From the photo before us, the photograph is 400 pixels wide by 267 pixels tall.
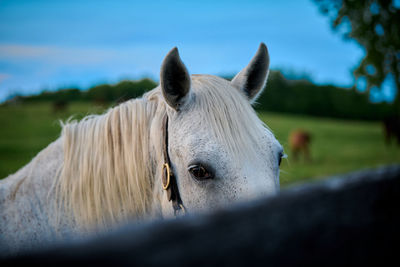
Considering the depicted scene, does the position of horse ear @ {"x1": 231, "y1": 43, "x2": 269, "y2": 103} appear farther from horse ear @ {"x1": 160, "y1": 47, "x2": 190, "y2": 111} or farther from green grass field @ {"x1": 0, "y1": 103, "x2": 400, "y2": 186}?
green grass field @ {"x1": 0, "y1": 103, "x2": 400, "y2": 186}

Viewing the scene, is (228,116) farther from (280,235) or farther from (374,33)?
(374,33)

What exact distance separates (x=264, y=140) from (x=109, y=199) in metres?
1.24

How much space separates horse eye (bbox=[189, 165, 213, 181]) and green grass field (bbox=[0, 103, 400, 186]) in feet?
26.3

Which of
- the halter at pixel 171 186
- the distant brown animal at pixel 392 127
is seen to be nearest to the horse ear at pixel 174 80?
the halter at pixel 171 186

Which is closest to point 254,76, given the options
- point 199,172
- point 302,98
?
point 199,172

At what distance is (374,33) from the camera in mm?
18969

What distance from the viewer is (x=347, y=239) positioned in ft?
1.92

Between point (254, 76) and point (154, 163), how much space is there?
1150 millimetres

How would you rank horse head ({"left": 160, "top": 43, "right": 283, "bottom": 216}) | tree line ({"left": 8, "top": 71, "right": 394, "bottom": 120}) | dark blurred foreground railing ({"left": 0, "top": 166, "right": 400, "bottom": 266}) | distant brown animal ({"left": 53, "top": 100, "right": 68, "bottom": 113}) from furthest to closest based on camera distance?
tree line ({"left": 8, "top": 71, "right": 394, "bottom": 120}) < distant brown animal ({"left": 53, "top": 100, "right": 68, "bottom": 113}) < horse head ({"left": 160, "top": 43, "right": 283, "bottom": 216}) < dark blurred foreground railing ({"left": 0, "top": 166, "right": 400, "bottom": 266})

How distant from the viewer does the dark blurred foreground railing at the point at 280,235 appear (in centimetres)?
43

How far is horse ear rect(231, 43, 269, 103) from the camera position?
2.21 meters

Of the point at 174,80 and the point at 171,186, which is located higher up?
the point at 174,80

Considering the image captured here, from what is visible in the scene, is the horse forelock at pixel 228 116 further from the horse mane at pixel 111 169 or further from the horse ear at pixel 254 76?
the horse mane at pixel 111 169

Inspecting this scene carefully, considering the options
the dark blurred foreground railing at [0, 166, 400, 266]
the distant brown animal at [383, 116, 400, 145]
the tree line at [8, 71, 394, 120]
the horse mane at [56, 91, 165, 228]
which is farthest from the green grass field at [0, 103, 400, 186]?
the tree line at [8, 71, 394, 120]
